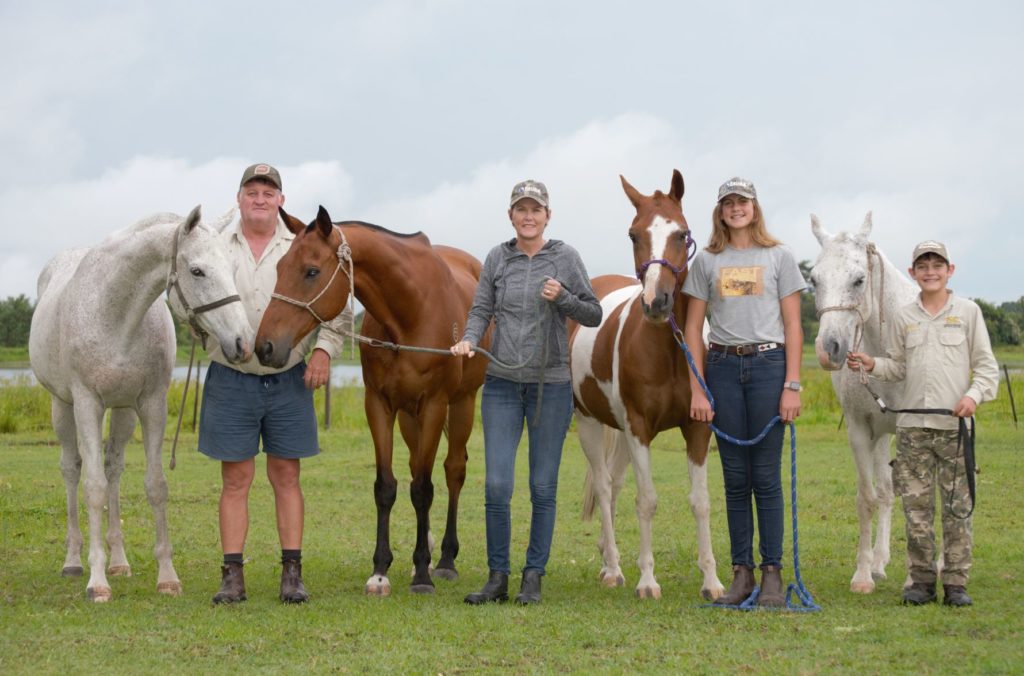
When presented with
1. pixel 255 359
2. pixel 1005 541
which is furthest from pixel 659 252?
pixel 1005 541

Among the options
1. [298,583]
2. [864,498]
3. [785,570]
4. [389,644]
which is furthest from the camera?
[785,570]

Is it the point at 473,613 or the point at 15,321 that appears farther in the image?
the point at 15,321

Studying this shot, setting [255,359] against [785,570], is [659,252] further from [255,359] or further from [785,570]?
[785,570]

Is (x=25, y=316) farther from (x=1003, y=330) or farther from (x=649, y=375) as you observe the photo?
(x=649, y=375)

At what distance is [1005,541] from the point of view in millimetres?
7496

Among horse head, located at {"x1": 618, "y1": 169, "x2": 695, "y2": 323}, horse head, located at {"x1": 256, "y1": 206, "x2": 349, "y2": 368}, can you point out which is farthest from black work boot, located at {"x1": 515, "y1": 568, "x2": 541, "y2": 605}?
horse head, located at {"x1": 256, "y1": 206, "x2": 349, "y2": 368}

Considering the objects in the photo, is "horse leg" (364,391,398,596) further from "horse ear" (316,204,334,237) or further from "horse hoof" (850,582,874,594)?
"horse hoof" (850,582,874,594)

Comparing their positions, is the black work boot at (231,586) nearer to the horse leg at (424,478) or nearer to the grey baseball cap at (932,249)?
the horse leg at (424,478)

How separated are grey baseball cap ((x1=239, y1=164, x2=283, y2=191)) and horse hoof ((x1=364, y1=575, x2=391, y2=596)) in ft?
7.49

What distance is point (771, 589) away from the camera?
17.2 ft

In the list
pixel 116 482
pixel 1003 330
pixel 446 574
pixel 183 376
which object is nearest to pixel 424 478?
pixel 446 574

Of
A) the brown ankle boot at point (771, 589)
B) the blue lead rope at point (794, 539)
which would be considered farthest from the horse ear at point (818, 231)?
the brown ankle boot at point (771, 589)

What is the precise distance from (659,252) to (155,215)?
9.42ft

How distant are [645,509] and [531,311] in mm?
1366
